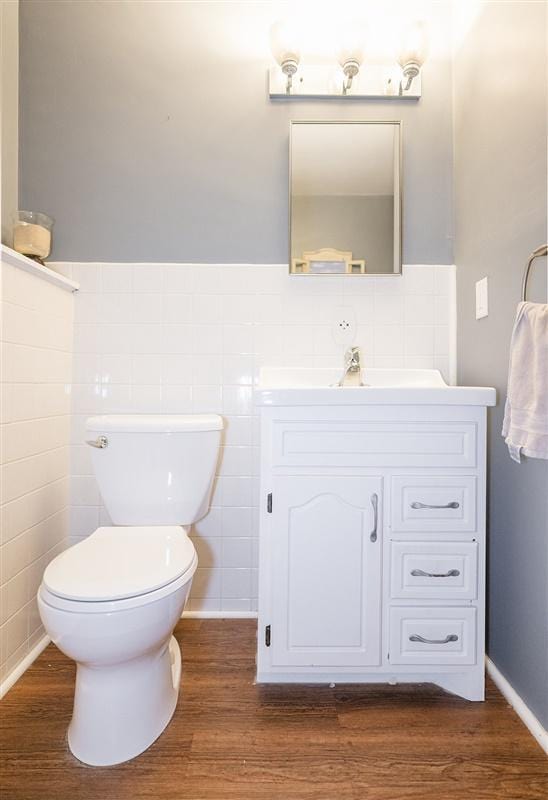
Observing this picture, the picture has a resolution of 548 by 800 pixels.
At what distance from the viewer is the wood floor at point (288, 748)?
0.89 m

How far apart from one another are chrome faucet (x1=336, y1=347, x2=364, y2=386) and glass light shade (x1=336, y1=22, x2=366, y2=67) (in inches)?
40.9

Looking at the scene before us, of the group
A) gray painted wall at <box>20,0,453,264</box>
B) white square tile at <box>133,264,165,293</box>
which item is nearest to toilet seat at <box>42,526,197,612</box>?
white square tile at <box>133,264,165,293</box>

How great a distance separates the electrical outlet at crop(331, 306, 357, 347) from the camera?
156 centimetres

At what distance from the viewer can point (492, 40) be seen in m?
1.27

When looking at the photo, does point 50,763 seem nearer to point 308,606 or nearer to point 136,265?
point 308,606

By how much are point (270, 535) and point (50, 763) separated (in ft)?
2.39

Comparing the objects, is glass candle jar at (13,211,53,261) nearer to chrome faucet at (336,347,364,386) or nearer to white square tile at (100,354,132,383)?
white square tile at (100,354,132,383)

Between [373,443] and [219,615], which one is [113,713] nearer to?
[219,615]

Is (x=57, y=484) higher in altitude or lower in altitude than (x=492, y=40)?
lower

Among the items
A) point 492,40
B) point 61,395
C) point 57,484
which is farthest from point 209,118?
point 57,484

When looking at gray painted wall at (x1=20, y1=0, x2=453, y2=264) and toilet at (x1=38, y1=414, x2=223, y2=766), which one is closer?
toilet at (x1=38, y1=414, x2=223, y2=766)

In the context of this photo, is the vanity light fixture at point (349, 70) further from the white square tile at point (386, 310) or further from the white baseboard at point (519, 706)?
the white baseboard at point (519, 706)

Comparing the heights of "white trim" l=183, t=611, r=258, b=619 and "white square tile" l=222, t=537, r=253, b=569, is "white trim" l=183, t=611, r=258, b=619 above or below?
below

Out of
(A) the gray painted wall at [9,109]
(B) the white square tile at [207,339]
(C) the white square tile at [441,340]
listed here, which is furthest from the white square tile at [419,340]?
(A) the gray painted wall at [9,109]
